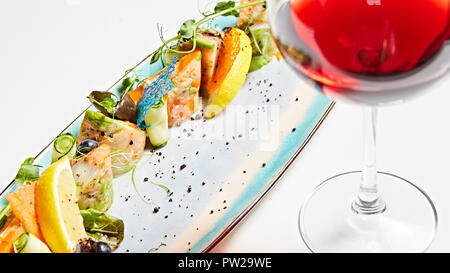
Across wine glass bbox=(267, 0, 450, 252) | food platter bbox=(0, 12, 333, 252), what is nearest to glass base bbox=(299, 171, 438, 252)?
wine glass bbox=(267, 0, 450, 252)

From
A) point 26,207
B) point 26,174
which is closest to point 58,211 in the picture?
point 26,207

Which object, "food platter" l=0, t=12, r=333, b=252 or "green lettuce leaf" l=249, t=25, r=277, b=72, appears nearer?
"food platter" l=0, t=12, r=333, b=252

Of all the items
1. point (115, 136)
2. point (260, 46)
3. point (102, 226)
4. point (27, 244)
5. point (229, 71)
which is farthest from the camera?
point (260, 46)

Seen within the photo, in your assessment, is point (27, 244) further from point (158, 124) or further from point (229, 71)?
point (229, 71)

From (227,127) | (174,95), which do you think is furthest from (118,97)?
(227,127)

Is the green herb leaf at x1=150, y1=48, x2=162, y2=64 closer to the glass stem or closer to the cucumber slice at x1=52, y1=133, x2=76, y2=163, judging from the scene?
the cucumber slice at x1=52, y1=133, x2=76, y2=163
